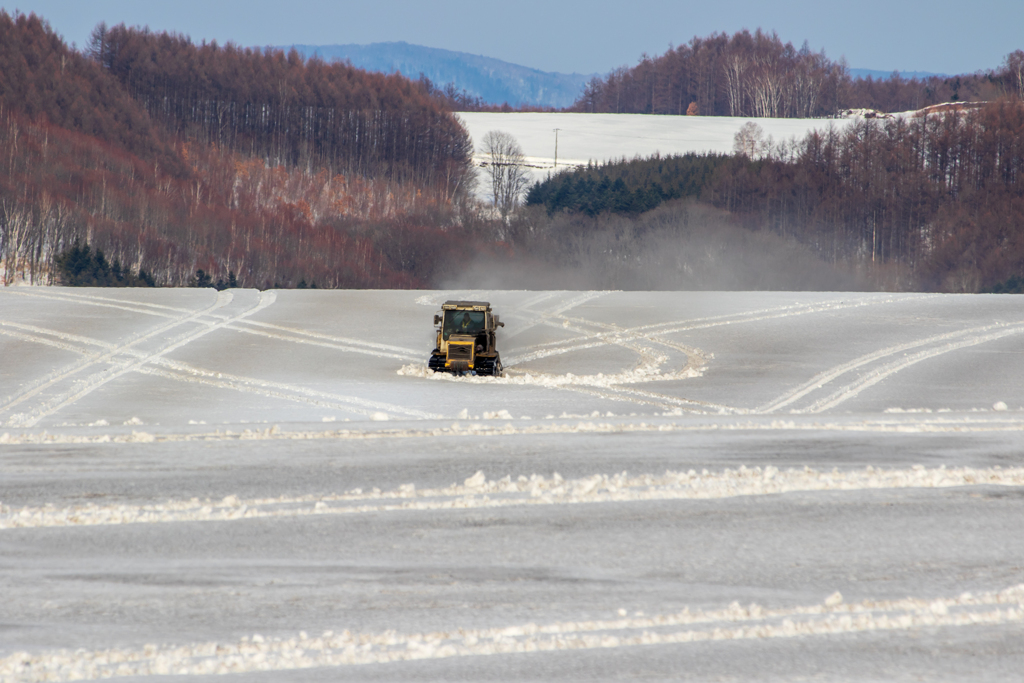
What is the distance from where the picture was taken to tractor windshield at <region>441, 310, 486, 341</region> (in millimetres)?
19500

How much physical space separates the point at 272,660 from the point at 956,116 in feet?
303

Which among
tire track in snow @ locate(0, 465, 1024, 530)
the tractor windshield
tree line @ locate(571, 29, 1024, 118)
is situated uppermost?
tree line @ locate(571, 29, 1024, 118)

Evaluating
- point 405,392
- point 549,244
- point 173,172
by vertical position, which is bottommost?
point 405,392

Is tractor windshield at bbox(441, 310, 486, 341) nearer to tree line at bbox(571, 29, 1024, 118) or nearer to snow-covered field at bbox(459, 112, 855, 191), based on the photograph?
snow-covered field at bbox(459, 112, 855, 191)

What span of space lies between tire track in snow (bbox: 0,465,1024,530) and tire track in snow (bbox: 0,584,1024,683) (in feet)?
7.47

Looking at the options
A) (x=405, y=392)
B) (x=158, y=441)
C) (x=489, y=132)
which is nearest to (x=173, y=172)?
(x=489, y=132)

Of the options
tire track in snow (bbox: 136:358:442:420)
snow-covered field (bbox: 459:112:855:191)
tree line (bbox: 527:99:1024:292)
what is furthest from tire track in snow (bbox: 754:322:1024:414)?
snow-covered field (bbox: 459:112:855:191)

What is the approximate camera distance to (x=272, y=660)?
4.66m

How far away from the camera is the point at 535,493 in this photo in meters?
7.72

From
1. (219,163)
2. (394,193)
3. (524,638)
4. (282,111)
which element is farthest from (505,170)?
(524,638)

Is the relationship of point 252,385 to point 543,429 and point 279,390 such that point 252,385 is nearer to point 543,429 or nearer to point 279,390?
point 279,390

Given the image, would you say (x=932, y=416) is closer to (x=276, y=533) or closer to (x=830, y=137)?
(x=276, y=533)

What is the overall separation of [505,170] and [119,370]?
263 feet

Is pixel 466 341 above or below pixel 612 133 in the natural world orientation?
below
